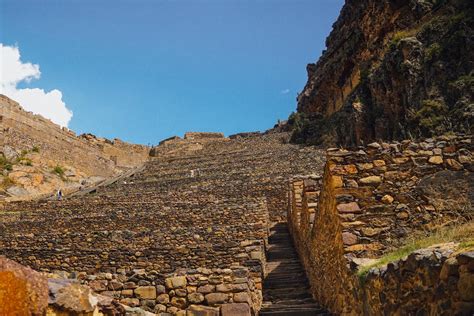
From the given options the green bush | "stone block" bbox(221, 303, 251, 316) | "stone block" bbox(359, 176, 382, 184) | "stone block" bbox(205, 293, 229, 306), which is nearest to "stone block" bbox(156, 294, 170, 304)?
"stone block" bbox(205, 293, 229, 306)

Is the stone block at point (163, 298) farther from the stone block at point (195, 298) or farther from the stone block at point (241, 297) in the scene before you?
the stone block at point (241, 297)

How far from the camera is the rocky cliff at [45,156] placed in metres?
31.4

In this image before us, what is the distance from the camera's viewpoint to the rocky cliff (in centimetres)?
3145

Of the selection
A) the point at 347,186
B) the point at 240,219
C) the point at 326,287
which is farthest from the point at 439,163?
the point at 240,219

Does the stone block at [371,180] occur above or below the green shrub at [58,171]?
below

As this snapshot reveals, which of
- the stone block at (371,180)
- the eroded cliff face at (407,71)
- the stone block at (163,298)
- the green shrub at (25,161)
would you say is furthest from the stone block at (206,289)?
the green shrub at (25,161)

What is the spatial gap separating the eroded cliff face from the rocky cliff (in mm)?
22967

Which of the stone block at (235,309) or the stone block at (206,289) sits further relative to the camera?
the stone block at (206,289)

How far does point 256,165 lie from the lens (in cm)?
2947

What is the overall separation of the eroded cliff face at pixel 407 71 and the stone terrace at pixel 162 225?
4742mm

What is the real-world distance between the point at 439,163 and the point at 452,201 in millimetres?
655

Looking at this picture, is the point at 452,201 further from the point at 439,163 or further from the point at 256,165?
the point at 256,165

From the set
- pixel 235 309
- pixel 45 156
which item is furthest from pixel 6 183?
pixel 235 309

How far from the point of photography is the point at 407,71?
68.9 ft
